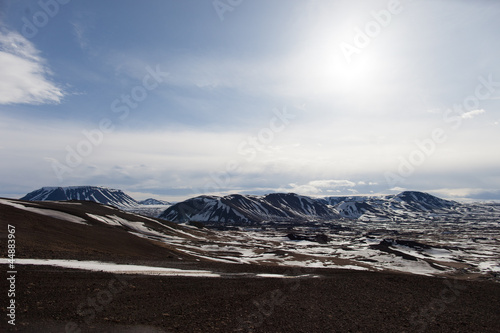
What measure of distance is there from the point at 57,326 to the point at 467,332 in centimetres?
2068

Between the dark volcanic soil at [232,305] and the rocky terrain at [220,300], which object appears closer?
the dark volcanic soil at [232,305]

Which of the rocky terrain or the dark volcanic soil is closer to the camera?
the dark volcanic soil

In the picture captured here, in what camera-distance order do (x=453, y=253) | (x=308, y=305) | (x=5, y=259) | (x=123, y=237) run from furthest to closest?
(x=453, y=253)
(x=123, y=237)
(x=5, y=259)
(x=308, y=305)

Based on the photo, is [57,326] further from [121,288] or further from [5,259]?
[5,259]

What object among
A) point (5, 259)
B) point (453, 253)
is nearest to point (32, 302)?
point (5, 259)

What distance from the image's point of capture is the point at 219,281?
71.5ft

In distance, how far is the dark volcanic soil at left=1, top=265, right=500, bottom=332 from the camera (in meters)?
13.0

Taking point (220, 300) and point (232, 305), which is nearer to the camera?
point (232, 305)

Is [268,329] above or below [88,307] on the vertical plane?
below

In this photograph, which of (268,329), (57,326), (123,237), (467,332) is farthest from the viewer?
(123,237)

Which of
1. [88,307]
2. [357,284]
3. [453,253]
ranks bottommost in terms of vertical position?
[453,253]

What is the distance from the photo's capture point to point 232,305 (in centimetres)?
1636

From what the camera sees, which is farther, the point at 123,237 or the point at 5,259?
the point at 123,237

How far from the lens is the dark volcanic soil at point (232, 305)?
42.6 ft
